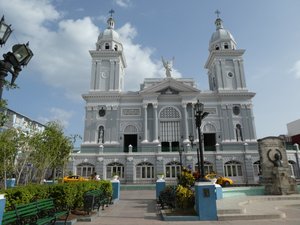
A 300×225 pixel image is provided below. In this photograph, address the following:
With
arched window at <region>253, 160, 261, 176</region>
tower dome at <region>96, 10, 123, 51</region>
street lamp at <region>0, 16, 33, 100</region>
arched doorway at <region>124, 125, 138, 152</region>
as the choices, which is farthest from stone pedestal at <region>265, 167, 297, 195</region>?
tower dome at <region>96, 10, 123, 51</region>

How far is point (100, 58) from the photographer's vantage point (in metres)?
40.1

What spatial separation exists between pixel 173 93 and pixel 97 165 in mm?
15985

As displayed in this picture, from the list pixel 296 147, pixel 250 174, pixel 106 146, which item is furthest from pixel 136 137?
pixel 296 147

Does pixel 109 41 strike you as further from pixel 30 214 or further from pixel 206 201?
pixel 30 214

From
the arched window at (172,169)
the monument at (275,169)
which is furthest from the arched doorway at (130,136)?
the monument at (275,169)

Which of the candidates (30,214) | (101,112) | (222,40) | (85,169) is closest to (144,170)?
(85,169)

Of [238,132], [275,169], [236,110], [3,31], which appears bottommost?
[275,169]

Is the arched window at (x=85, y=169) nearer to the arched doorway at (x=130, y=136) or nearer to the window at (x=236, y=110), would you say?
the arched doorway at (x=130, y=136)

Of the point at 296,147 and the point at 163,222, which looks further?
the point at 296,147

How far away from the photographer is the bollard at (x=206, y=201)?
893 cm

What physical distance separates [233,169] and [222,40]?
75.9 feet

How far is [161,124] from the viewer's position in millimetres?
36625

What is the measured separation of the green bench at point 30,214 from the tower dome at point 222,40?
4037 centimetres

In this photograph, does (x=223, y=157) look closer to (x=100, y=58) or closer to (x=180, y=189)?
(x=180, y=189)
